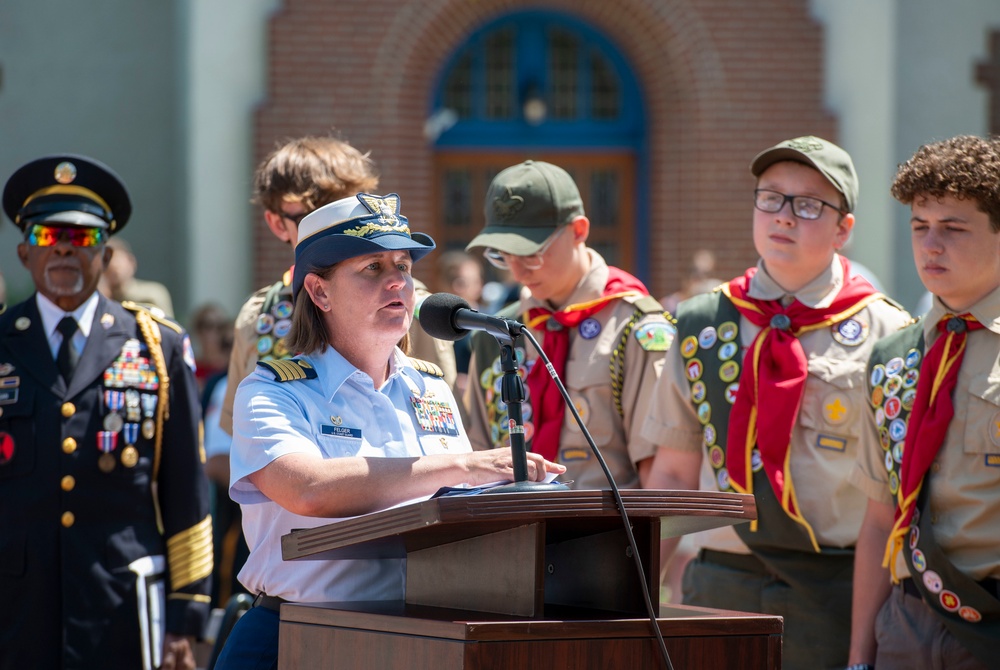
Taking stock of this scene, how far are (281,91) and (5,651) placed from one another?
22.6 ft

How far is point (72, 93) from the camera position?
1132 cm

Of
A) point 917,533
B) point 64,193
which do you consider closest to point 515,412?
point 917,533

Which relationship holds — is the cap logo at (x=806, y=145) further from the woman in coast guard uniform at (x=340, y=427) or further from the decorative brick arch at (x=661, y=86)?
the decorative brick arch at (x=661, y=86)

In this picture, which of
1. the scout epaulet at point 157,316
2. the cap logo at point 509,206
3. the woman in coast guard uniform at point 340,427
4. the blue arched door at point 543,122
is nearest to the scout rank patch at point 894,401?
the woman in coast guard uniform at point 340,427

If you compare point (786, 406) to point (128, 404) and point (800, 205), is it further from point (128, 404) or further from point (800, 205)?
point (128, 404)

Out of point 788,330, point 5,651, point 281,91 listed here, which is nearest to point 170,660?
point 5,651

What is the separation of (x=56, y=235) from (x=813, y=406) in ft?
8.13

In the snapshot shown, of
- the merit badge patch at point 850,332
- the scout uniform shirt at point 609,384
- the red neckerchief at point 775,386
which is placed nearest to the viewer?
the red neckerchief at point 775,386

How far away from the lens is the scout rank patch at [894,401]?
11.5 ft

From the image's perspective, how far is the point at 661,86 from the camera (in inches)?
417

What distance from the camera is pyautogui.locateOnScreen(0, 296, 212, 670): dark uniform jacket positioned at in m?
3.96

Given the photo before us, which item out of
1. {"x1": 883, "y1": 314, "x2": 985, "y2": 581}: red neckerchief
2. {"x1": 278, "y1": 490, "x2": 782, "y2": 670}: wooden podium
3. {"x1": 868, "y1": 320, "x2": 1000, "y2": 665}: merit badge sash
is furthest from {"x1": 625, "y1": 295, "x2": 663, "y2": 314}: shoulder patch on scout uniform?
{"x1": 278, "y1": 490, "x2": 782, "y2": 670}: wooden podium

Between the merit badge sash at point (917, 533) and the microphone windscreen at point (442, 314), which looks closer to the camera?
the microphone windscreen at point (442, 314)

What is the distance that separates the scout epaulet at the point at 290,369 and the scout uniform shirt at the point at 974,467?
1.64 m
